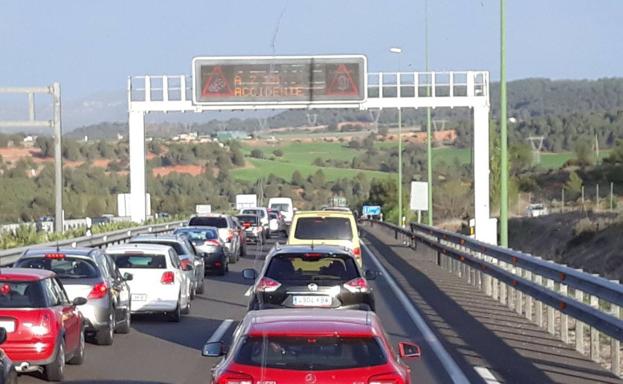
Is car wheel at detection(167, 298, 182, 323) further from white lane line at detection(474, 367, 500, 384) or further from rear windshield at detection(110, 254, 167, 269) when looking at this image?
white lane line at detection(474, 367, 500, 384)

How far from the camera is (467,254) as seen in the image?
96.3 feet

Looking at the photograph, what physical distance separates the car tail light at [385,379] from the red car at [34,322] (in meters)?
6.55

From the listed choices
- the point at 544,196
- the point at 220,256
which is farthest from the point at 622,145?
the point at 220,256

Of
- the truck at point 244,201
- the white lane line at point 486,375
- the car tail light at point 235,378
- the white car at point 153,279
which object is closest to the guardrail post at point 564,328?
the white lane line at point 486,375

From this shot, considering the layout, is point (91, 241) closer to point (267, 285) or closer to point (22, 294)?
point (267, 285)

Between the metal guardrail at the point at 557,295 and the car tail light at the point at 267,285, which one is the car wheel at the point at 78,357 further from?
the metal guardrail at the point at 557,295

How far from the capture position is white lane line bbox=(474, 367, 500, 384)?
44.9 ft

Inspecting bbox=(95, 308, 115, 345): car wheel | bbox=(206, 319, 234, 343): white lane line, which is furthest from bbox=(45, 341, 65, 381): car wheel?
bbox=(206, 319, 234, 343): white lane line

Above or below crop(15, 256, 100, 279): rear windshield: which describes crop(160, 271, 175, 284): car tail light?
below

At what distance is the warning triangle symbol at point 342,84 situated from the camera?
5144cm

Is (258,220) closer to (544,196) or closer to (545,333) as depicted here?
(545,333)

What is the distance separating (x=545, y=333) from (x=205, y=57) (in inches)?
1379

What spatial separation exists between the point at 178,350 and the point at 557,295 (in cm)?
519

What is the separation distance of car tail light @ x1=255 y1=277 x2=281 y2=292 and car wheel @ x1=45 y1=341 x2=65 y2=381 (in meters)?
2.69
